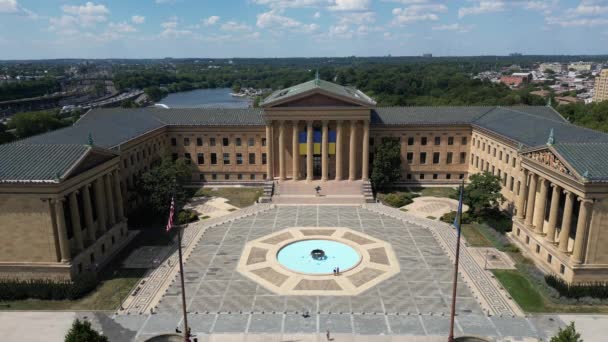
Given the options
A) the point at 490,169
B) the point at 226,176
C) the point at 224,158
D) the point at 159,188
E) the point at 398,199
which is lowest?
the point at 398,199

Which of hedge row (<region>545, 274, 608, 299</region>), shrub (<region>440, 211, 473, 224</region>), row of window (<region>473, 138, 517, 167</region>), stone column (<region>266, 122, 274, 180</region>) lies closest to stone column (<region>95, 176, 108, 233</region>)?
stone column (<region>266, 122, 274, 180</region>)

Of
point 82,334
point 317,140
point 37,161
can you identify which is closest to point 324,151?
point 317,140

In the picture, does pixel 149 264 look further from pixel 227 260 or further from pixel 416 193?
pixel 416 193

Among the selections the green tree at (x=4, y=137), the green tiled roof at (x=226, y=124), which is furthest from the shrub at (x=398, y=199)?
the green tree at (x=4, y=137)

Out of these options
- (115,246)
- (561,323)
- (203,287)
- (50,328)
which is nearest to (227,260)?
(203,287)

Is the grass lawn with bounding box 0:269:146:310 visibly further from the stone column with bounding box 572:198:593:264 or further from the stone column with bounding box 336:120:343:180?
the stone column with bounding box 572:198:593:264

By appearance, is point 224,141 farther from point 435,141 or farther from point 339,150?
point 435,141

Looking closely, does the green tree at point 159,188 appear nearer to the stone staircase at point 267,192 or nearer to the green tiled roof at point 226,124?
the green tiled roof at point 226,124
